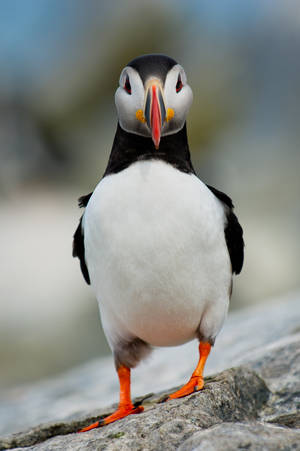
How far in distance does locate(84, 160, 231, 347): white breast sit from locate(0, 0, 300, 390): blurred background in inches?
388

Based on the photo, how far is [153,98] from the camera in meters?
4.36

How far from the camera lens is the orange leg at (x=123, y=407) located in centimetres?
474

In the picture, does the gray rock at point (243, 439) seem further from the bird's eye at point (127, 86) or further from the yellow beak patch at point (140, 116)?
the bird's eye at point (127, 86)

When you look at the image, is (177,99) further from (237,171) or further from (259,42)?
(259,42)

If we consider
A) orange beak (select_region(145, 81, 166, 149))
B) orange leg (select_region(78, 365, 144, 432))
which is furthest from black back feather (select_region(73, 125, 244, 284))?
orange leg (select_region(78, 365, 144, 432))

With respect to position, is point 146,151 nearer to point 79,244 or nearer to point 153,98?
point 153,98

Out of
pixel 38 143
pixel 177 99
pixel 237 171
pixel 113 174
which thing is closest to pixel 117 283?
pixel 113 174

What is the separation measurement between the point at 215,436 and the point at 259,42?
1880 centimetres

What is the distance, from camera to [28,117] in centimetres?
1997

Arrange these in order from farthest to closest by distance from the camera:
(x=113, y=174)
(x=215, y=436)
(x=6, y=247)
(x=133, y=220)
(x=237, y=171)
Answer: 1. (x=237, y=171)
2. (x=6, y=247)
3. (x=113, y=174)
4. (x=133, y=220)
5. (x=215, y=436)

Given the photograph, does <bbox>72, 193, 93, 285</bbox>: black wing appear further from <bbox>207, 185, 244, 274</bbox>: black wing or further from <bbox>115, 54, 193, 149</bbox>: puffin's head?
<bbox>207, 185, 244, 274</bbox>: black wing

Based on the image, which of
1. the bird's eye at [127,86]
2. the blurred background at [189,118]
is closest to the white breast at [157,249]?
the bird's eye at [127,86]

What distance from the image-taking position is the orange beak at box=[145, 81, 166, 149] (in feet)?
14.3

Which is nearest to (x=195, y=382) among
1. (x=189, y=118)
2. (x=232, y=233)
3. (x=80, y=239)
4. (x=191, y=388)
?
(x=191, y=388)
